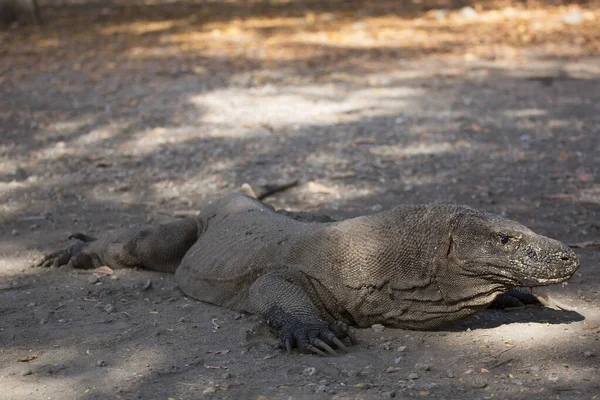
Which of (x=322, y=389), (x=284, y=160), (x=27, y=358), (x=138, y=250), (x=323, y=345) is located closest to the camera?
(x=322, y=389)

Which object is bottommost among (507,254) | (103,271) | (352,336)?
(103,271)

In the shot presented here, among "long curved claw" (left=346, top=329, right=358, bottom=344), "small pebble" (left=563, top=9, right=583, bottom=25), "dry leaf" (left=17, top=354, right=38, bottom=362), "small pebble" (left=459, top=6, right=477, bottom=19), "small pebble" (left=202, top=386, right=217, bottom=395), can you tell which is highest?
"small pebble" (left=459, top=6, right=477, bottom=19)

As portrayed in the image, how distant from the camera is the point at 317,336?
389 cm

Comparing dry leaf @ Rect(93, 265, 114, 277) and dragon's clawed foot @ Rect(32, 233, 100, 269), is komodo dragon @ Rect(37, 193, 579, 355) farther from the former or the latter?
dragon's clawed foot @ Rect(32, 233, 100, 269)

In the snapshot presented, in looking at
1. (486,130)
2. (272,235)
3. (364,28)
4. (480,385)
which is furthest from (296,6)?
(480,385)

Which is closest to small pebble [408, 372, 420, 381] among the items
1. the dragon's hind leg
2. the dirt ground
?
the dirt ground

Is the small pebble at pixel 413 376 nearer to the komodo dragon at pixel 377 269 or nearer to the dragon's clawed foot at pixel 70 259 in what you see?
the komodo dragon at pixel 377 269

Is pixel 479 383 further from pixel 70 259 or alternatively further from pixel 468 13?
pixel 468 13

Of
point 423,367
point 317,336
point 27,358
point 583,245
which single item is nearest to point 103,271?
point 27,358

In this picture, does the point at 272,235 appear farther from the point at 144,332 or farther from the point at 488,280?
the point at 488,280

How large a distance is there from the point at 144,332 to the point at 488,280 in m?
1.73

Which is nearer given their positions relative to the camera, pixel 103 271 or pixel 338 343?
pixel 338 343

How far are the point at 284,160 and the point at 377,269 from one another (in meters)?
3.68

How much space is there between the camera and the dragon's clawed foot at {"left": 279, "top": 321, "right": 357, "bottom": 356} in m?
3.83
